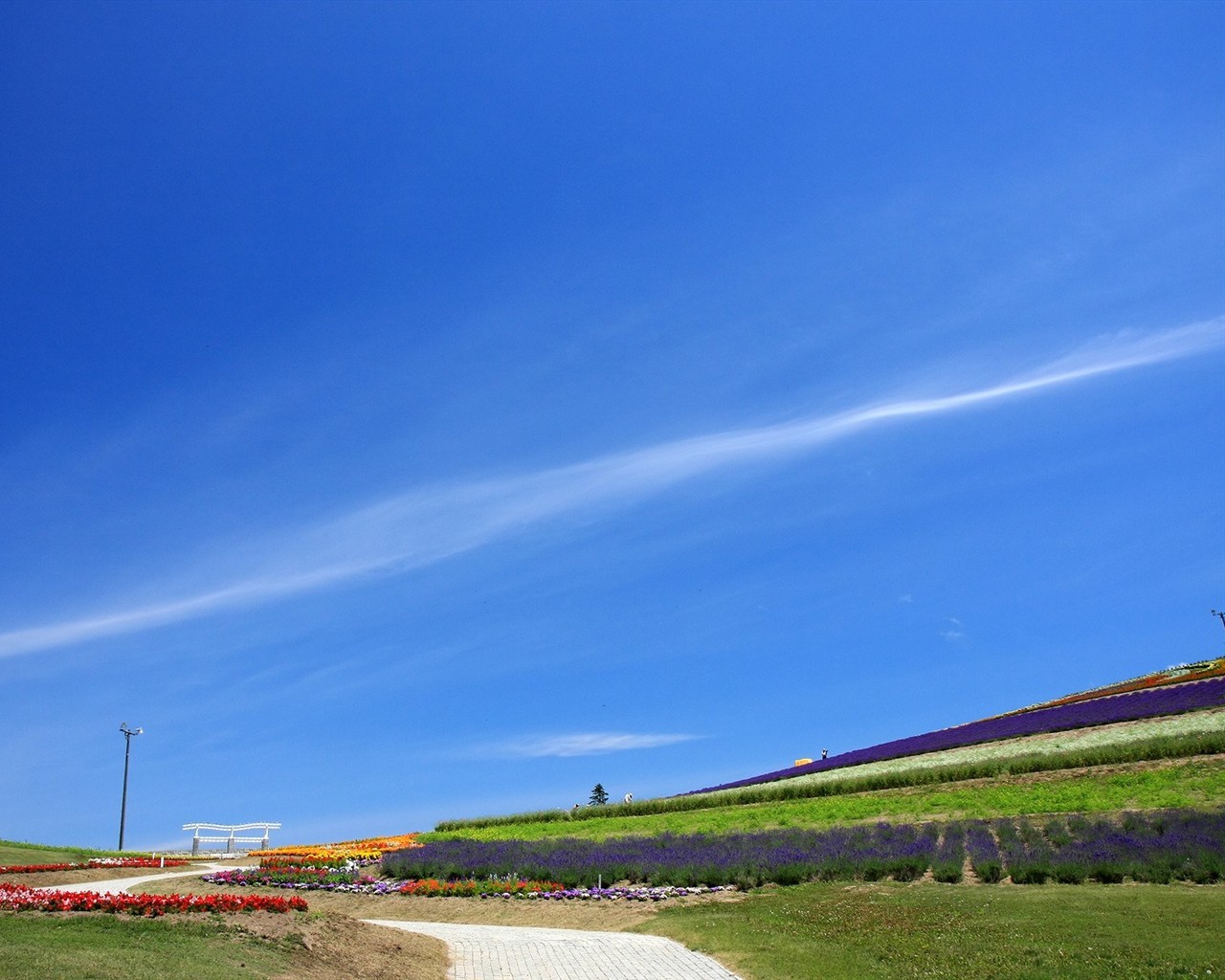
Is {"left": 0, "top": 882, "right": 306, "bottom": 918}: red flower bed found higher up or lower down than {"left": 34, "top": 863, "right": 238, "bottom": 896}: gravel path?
higher up

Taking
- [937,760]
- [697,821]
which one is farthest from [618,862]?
[937,760]

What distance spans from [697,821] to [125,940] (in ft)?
69.0

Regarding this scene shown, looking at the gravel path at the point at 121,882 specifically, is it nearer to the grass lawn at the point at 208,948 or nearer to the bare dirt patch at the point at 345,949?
the bare dirt patch at the point at 345,949

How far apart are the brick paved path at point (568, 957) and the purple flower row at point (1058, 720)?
2241cm

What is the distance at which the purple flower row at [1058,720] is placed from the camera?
30406 millimetres

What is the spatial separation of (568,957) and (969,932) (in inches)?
255

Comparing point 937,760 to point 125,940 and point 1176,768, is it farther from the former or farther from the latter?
point 125,940

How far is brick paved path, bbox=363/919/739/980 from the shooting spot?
43.4 ft

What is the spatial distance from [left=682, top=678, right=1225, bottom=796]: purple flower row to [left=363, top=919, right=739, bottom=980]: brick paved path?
73.5 feet

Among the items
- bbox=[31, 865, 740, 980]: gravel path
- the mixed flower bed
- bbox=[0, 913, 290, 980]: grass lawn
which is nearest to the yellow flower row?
the mixed flower bed

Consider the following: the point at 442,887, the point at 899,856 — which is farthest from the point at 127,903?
the point at 899,856

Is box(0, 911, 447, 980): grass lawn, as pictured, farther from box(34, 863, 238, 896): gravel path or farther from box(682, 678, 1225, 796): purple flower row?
box(682, 678, 1225, 796): purple flower row

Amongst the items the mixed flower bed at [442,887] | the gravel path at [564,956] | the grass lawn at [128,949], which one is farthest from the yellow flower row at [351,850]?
the grass lawn at [128,949]

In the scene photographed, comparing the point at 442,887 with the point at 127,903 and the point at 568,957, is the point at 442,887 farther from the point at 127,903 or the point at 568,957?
the point at 127,903
